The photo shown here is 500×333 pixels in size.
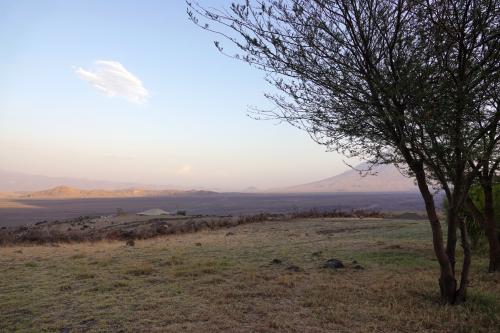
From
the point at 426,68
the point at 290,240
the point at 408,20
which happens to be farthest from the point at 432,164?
the point at 290,240

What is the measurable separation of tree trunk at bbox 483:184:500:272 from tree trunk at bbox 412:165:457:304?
301 centimetres

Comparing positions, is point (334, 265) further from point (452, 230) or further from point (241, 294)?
point (452, 230)

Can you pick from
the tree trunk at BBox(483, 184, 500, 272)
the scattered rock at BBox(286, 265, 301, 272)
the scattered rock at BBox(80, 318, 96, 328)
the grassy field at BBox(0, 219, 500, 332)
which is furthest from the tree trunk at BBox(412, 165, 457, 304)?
the scattered rock at BBox(80, 318, 96, 328)

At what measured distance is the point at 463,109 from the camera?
22.3 ft

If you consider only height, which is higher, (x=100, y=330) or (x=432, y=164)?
(x=432, y=164)

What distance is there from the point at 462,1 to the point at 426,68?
0.98 metres

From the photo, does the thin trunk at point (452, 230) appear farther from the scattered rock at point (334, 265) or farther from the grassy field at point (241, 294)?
the scattered rock at point (334, 265)

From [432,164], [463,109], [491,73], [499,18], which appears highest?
[499,18]

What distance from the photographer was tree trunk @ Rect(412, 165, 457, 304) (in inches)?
305

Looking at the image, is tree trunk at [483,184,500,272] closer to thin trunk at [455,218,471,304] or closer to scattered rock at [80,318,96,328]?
thin trunk at [455,218,471,304]

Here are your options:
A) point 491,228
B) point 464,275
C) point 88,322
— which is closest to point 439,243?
point 464,275

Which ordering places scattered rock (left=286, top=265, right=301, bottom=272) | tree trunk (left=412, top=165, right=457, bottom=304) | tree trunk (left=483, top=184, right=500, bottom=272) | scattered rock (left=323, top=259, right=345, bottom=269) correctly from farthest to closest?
scattered rock (left=323, top=259, right=345, bottom=269) < scattered rock (left=286, top=265, right=301, bottom=272) < tree trunk (left=483, top=184, right=500, bottom=272) < tree trunk (left=412, top=165, right=457, bottom=304)

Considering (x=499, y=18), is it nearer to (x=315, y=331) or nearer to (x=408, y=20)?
(x=408, y=20)

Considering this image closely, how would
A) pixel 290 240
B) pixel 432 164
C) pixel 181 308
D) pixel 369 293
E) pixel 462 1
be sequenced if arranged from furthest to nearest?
pixel 290 240, pixel 369 293, pixel 181 308, pixel 432 164, pixel 462 1
